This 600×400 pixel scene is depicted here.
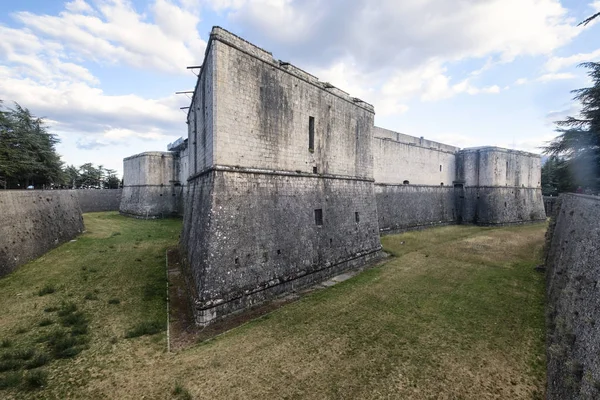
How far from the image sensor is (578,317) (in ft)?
21.3

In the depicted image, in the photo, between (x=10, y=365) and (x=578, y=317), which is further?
(x=10, y=365)

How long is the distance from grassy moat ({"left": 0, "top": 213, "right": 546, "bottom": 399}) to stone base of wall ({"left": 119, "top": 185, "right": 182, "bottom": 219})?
17.3 meters

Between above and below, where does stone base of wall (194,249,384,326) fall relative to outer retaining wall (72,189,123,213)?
below

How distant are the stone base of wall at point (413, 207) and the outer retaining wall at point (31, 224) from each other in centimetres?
2327

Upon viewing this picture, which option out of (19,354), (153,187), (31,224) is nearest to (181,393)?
(19,354)

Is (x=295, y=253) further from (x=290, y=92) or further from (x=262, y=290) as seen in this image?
(x=290, y=92)

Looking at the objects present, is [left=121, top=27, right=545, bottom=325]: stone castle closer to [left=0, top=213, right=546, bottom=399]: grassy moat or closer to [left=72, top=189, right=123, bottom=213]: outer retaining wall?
[left=0, top=213, right=546, bottom=399]: grassy moat

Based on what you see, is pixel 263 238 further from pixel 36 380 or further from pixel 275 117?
pixel 36 380

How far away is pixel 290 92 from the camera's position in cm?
1348

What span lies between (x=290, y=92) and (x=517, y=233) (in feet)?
81.0

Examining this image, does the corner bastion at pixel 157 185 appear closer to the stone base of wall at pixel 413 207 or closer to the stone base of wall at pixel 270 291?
the stone base of wall at pixel 413 207

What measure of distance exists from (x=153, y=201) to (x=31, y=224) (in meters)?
15.8

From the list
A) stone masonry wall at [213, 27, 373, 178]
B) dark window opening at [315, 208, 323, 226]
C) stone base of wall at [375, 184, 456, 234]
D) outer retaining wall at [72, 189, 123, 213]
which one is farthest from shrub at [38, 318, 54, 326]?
outer retaining wall at [72, 189, 123, 213]

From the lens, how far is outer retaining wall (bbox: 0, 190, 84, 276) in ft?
46.3
